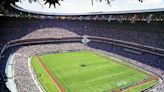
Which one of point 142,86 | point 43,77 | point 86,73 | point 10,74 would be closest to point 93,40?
point 86,73

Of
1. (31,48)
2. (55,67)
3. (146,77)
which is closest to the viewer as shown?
(146,77)

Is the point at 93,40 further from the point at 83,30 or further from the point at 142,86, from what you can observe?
the point at 142,86

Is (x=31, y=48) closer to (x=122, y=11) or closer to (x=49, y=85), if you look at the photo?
(x=49, y=85)

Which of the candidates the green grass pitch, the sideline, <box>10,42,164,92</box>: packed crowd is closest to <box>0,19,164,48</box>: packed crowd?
<box>10,42,164,92</box>: packed crowd

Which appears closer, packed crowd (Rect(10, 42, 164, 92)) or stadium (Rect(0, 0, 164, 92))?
packed crowd (Rect(10, 42, 164, 92))

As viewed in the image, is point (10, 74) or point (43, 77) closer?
point (10, 74)

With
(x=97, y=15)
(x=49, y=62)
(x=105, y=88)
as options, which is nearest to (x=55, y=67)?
(x=49, y=62)

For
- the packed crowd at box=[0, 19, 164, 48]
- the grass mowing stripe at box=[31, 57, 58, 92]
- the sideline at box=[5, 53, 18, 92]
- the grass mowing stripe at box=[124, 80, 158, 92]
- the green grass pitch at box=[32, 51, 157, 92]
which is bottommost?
the grass mowing stripe at box=[124, 80, 158, 92]

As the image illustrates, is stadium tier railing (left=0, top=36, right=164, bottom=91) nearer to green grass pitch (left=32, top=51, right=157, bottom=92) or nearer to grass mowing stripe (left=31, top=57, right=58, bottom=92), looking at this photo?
green grass pitch (left=32, top=51, right=157, bottom=92)
